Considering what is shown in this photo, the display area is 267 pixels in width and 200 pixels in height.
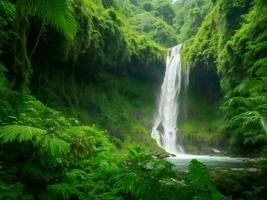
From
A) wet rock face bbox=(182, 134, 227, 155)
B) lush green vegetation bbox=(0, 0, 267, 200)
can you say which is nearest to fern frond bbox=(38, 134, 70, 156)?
lush green vegetation bbox=(0, 0, 267, 200)

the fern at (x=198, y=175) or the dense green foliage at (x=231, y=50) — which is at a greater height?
the dense green foliage at (x=231, y=50)

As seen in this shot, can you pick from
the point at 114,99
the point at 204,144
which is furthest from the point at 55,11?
the point at 114,99

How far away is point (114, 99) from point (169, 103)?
15.3ft

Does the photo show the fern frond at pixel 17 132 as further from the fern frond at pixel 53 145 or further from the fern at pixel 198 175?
the fern at pixel 198 175

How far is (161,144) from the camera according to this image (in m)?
22.9

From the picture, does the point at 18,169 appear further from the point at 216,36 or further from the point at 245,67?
the point at 216,36

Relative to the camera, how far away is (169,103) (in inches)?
1005

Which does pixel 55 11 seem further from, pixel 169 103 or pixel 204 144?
pixel 169 103

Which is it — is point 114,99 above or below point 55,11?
above

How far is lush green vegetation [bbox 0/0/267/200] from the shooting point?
2871 millimetres

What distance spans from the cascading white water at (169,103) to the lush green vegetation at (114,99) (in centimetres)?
67

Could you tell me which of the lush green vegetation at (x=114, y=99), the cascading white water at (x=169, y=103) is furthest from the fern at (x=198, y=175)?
the cascading white water at (x=169, y=103)

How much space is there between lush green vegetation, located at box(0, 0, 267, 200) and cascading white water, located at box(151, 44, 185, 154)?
0.67 meters

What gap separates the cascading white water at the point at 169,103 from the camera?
23.9 m
